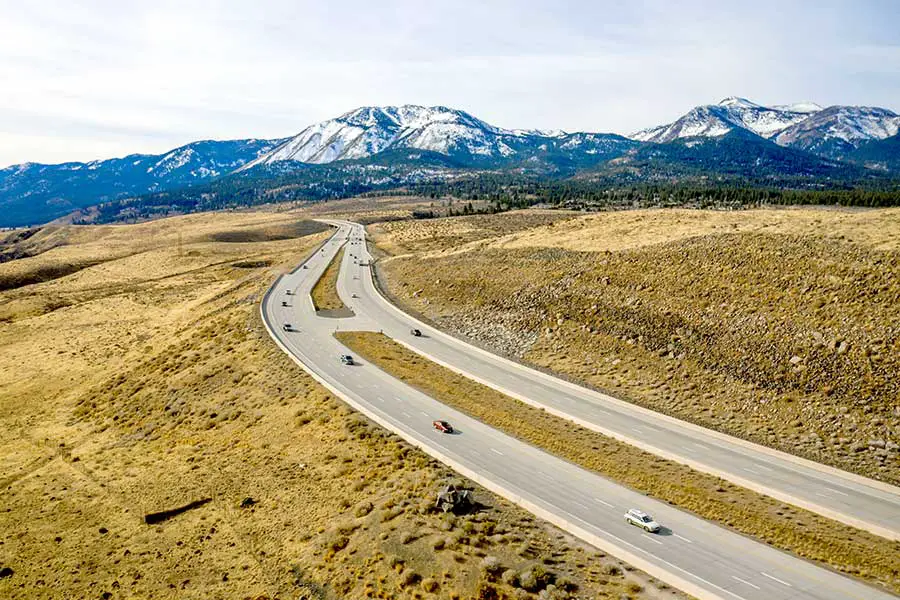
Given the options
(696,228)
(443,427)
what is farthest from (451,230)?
(443,427)

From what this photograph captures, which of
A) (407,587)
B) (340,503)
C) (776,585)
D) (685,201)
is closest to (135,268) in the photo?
(340,503)

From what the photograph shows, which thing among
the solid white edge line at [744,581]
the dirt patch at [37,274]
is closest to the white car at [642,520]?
the solid white edge line at [744,581]

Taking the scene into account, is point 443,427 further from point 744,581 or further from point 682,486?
point 744,581

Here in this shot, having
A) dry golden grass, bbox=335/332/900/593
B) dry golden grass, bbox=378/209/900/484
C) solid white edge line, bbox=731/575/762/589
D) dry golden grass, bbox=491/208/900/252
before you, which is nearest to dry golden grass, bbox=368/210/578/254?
dry golden grass, bbox=491/208/900/252

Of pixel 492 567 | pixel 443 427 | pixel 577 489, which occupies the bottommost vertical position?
pixel 577 489

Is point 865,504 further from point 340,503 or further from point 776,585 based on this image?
point 340,503

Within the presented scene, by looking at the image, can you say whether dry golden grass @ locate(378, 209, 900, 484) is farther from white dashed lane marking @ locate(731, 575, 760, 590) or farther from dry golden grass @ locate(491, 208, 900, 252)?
white dashed lane marking @ locate(731, 575, 760, 590)
